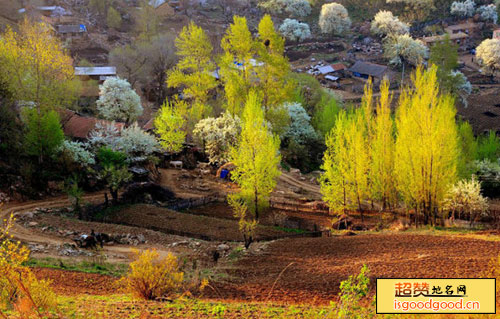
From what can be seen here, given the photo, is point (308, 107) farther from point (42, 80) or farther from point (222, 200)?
point (42, 80)

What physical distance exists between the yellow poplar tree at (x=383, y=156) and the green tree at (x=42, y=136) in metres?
20.6

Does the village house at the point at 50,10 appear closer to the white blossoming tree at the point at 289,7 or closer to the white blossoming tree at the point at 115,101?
the white blossoming tree at the point at 289,7

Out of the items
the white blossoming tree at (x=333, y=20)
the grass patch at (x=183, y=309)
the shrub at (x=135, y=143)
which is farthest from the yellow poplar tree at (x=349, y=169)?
the white blossoming tree at (x=333, y=20)

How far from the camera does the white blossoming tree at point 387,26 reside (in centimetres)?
9375

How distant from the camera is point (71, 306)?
15.3 metres

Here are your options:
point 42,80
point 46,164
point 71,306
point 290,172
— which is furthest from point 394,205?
point 42,80

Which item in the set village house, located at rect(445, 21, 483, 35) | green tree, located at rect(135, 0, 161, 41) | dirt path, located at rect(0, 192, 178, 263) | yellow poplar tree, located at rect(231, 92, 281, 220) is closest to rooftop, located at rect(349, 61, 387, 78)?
village house, located at rect(445, 21, 483, 35)

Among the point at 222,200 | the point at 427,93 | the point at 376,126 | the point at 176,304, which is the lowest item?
the point at 222,200

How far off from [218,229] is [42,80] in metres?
17.8

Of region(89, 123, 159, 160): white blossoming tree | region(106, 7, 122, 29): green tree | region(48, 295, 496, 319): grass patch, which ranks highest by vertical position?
region(106, 7, 122, 29): green tree

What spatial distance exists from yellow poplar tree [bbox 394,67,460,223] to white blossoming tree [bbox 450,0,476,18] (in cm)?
8876

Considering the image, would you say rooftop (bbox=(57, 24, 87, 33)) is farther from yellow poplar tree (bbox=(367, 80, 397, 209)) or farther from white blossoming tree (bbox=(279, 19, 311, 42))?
yellow poplar tree (bbox=(367, 80, 397, 209))

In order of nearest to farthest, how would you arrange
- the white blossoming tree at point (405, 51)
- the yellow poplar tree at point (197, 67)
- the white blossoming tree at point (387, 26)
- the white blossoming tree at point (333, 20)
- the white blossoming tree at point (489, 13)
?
1. the yellow poplar tree at point (197, 67)
2. the white blossoming tree at point (405, 51)
3. the white blossoming tree at point (387, 26)
4. the white blossoming tree at point (333, 20)
5. the white blossoming tree at point (489, 13)

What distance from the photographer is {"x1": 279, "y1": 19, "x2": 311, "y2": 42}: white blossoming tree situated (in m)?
94.8
